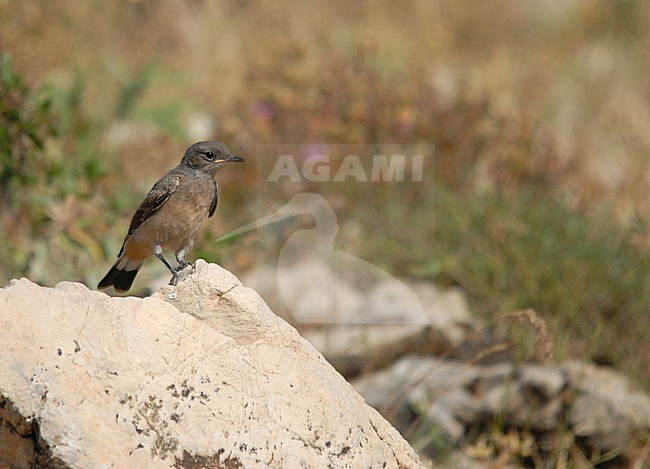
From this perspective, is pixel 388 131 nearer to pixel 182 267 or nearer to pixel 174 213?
pixel 174 213

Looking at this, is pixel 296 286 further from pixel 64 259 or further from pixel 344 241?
pixel 64 259

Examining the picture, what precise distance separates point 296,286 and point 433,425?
196 centimetres

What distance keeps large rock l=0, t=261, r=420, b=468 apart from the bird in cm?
122

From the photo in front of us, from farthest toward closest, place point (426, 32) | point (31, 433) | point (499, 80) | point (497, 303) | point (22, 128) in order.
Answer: point (426, 32)
point (499, 80)
point (497, 303)
point (22, 128)
point (31, 433)

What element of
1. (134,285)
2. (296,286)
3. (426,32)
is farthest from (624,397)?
(426,32)

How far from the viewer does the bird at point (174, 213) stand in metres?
4.27

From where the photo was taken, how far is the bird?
4.27 m

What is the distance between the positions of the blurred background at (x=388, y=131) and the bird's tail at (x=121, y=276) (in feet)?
1.22

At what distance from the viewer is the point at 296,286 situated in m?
6.89

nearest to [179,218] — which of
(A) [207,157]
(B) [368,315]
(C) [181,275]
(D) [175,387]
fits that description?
(A) [207,157]

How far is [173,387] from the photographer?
2.74 meters

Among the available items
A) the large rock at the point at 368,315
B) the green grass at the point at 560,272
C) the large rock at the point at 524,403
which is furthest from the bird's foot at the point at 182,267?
the green grass at the point at 560,272

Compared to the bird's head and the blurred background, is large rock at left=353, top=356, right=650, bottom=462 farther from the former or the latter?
the bird's head

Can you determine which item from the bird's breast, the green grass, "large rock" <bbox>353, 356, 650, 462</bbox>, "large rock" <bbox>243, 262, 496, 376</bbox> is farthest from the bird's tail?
the green grass
